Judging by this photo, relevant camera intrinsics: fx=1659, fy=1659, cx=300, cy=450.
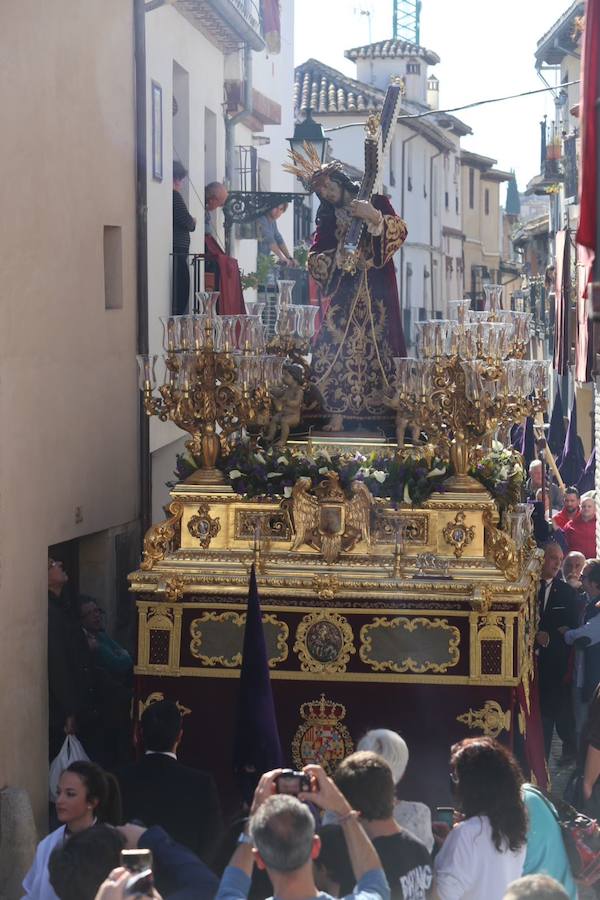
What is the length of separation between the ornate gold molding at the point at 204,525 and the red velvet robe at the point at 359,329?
4.69 ft

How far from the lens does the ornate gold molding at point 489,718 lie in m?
9.70

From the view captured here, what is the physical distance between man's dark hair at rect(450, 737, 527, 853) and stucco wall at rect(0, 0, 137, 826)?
417cm

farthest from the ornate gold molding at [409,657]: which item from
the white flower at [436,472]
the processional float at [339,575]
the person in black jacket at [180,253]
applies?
the person in black jacket at [180,253]

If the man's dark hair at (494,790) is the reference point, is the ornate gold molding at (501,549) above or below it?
above

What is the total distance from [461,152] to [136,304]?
40972mm

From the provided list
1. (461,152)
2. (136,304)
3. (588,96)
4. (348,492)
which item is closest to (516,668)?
(348,492)

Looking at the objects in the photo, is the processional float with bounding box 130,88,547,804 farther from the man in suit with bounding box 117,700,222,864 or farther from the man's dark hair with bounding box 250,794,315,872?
the man's dark hair with bounding box 250,794,315,872

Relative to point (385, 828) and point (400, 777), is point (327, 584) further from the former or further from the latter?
point (385, 828)

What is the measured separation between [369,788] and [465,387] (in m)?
4.85

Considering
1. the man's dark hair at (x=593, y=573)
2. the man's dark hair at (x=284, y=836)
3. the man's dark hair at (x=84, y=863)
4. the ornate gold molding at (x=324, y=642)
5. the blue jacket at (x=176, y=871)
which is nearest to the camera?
the man's dark hair at (x=284, y=836)

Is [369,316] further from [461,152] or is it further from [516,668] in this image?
[461,152]

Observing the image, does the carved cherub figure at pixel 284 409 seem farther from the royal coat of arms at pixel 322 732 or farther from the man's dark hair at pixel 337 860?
the man's dark hair at pixel 337 860

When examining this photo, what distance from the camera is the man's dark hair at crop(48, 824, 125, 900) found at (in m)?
5.02

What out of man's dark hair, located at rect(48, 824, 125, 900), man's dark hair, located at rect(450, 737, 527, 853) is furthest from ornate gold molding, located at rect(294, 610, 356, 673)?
man's dark hair, located at rect(48, 824, 125, 900)
